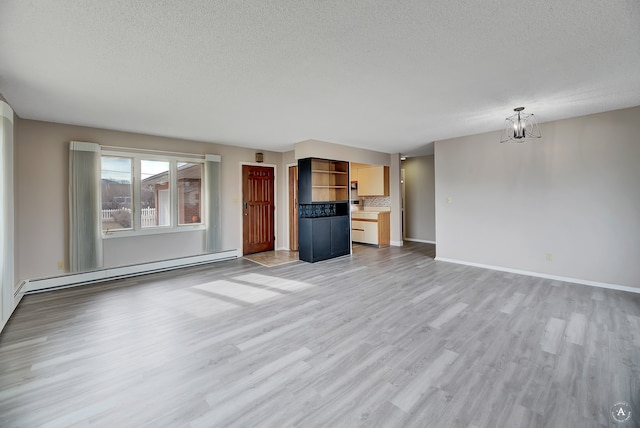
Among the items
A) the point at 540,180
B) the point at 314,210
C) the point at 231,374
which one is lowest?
the point at 231,374

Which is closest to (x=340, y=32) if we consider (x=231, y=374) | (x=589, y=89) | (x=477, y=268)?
(x=231, y=374)

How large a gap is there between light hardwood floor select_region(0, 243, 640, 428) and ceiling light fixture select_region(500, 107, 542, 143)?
2.20 meters

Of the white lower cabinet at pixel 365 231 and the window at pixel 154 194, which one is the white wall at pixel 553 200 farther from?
the window at pixel 154 194

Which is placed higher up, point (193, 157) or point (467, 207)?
point (193, 157)

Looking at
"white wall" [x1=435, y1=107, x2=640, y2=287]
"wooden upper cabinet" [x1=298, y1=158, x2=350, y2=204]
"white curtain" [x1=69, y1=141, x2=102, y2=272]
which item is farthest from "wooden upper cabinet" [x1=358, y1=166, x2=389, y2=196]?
"white curtain" [x1=69, y1=141, x2=102, y2=272]

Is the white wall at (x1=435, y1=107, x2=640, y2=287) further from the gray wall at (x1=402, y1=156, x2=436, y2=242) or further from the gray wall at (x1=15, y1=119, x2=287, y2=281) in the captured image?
the gray wall at (x1=15, y1=119, x2=287, y2=281)

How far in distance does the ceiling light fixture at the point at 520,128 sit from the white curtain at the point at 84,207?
20.6 ft

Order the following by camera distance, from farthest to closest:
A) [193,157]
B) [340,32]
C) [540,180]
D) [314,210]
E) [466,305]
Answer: [314,210], [193,157], [540,180], [466,305], [340,32]

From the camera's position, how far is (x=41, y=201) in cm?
414

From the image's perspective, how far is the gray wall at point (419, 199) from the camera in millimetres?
7977

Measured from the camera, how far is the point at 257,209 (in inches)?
268

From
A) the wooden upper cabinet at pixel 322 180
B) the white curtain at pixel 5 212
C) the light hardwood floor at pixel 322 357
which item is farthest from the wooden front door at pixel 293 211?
the white curtain at pixel 5 212

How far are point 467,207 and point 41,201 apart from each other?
7092mm

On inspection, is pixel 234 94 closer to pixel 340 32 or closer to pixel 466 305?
pixel 340 32
